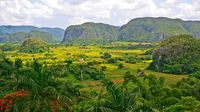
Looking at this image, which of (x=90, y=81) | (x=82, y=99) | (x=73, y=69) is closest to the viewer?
(x=82, y=99)

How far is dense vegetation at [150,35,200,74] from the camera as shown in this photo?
103 meters

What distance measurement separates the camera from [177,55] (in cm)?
10994

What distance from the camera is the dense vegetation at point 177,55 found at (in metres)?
103

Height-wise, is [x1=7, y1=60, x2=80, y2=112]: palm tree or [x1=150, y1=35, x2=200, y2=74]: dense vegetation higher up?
[x1=7, y1=60, x2=80, y2=112]: palm tree

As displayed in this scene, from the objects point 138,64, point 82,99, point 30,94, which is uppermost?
point 30,94

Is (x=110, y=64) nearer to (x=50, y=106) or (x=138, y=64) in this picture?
(x=138, y=64)

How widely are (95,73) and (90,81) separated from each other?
198 inches

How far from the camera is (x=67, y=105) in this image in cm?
2934

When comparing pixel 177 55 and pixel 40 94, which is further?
pixel 177 55

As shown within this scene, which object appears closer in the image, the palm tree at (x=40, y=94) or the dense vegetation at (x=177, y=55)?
the palm tree at (x=40, y=94)

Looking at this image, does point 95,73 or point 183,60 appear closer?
point 95,73

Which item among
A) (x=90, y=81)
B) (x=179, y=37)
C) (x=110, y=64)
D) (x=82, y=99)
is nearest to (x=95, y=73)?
(x=90, y=81)

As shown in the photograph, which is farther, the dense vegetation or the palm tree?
the dense vegetation

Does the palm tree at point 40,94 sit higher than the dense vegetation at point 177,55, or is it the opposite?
the palm tree at point 40,94
